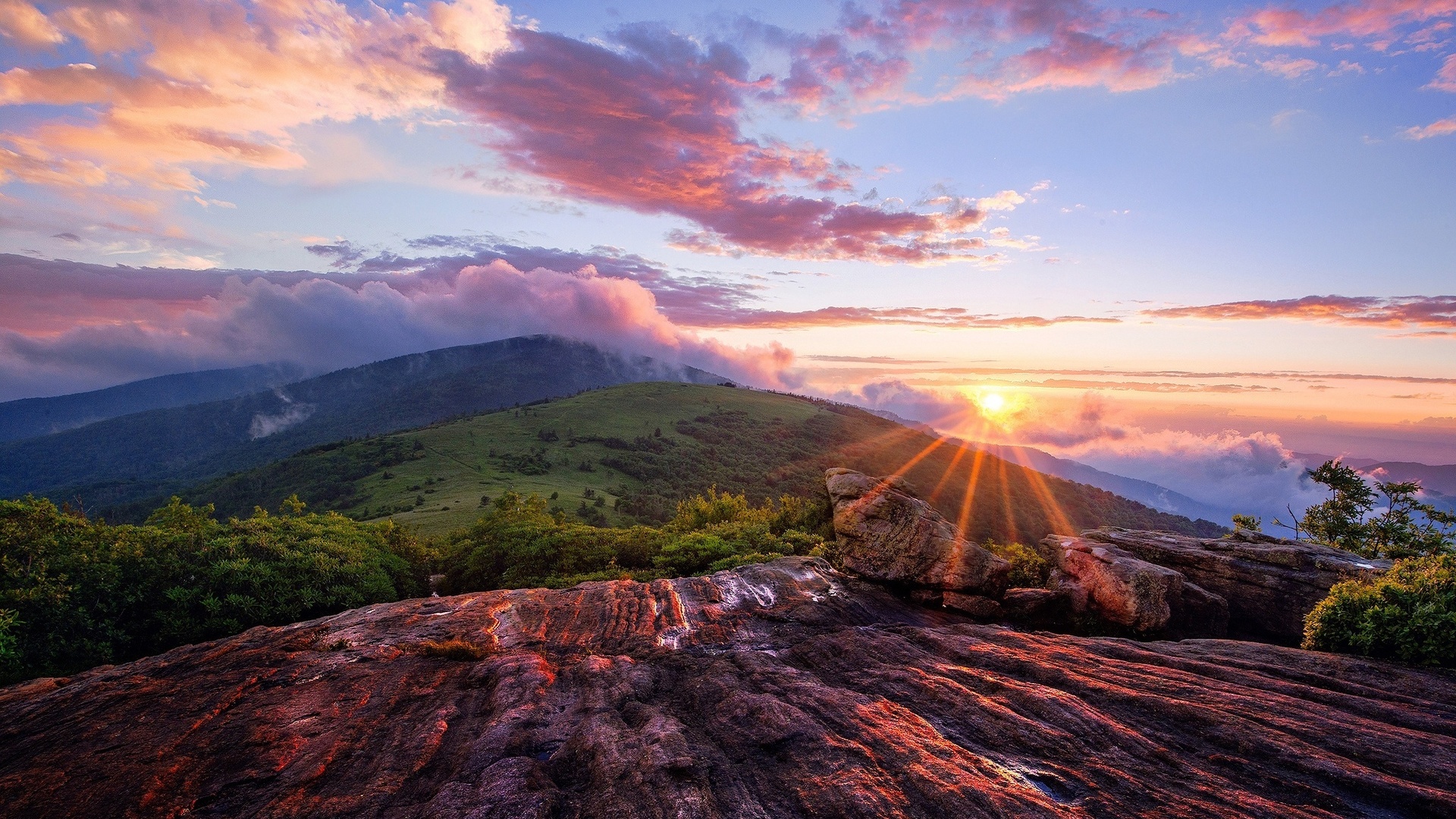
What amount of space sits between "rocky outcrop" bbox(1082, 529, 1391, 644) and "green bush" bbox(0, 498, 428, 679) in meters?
37.0

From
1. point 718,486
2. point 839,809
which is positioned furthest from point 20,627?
point 718,486

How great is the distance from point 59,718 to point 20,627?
30.2 ft

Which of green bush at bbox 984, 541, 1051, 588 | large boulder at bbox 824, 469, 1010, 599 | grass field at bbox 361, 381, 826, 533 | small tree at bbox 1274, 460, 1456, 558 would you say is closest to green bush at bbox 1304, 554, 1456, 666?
green bush at bbox 984, 541, 1051, 588

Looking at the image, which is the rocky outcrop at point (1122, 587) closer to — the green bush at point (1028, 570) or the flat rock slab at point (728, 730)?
the green bush at point (1028, 570)

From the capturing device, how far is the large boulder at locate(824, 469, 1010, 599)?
2336 cm

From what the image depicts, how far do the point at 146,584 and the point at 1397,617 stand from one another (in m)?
43.2

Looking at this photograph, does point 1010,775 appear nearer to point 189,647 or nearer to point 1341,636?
point 1341,636

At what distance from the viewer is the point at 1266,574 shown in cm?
2342

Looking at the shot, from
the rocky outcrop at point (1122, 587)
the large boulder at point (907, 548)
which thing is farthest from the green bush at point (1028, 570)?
the large boulder at point (907, 548)

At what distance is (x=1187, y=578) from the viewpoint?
25.3 m

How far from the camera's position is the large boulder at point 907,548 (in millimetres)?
23359

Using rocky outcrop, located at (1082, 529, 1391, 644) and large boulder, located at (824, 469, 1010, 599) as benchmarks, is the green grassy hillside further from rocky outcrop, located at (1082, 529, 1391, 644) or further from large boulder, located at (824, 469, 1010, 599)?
rocky outcrop, located at (1082, 529, 1391, 644)

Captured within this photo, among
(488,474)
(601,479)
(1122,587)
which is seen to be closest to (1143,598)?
(1122,587)

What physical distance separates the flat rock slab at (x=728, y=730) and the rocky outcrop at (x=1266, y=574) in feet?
25.3
